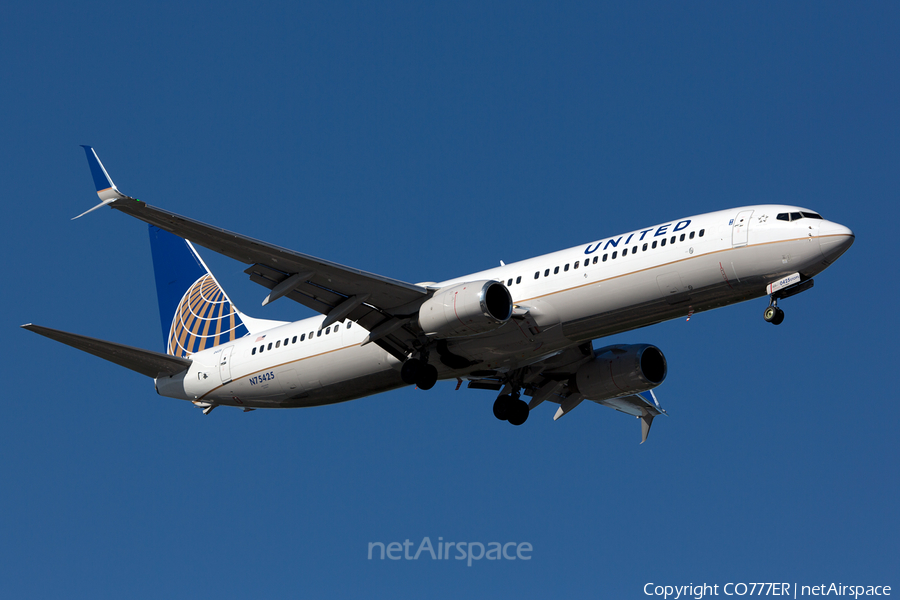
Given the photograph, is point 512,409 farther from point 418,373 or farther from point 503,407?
point 418,373

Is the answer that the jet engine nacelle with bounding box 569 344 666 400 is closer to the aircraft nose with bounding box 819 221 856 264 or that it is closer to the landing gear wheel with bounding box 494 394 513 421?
the landing gear wheel with bounding box 494 394 513 421

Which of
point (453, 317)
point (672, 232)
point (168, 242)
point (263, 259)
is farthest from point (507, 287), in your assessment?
point (168, 242)

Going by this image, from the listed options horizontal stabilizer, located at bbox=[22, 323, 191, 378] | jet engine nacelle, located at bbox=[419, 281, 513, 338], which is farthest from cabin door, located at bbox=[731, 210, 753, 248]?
horizontal stabilizer, located at bbox=[22, 323, 191, 378]

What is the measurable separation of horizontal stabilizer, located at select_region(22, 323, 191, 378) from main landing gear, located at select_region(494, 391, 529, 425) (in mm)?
11236

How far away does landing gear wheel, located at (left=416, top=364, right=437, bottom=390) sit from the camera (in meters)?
30.5

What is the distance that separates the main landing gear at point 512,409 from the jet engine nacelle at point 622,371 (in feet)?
7.30

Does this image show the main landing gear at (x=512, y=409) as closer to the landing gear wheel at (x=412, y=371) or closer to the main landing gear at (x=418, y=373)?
the main landing gear at (x=418, y=373)

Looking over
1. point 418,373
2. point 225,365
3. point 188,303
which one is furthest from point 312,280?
point 188,303

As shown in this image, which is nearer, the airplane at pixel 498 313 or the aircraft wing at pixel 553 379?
the airplane at pixel 498 313

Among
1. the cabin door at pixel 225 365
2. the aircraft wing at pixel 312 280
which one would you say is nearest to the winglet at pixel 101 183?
the aircraft wing at pixel 312 280

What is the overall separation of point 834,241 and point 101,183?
19101mm

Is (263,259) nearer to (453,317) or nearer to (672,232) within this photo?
(453,317)

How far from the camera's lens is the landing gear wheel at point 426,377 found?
3050 centimetres

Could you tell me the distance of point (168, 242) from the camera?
140 ft
